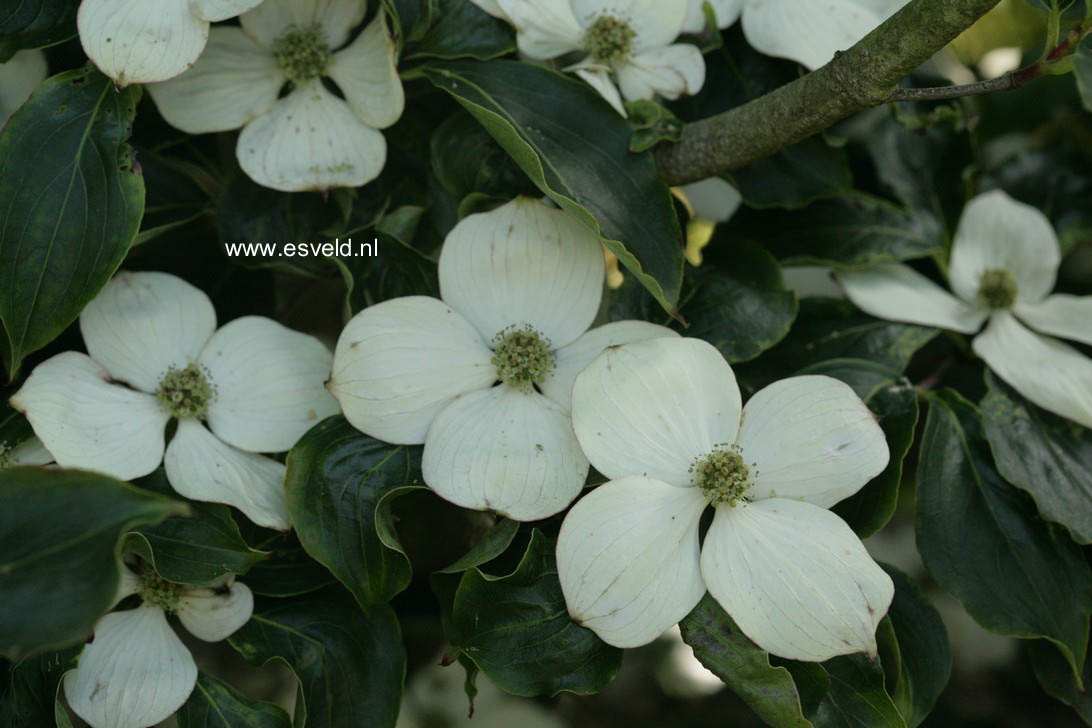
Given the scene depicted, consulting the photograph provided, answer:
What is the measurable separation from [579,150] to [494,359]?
0.14m

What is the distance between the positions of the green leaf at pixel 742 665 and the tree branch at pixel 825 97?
268 mm

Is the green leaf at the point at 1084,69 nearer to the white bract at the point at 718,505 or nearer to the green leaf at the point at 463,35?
the white bract at the point at 718,505

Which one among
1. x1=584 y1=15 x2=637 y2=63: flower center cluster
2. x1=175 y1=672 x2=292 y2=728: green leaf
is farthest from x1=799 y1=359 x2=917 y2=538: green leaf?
x1=175 y1=672 x2=292 y2=728: green leaf

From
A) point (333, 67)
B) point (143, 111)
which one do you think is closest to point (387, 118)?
point (333, 67)

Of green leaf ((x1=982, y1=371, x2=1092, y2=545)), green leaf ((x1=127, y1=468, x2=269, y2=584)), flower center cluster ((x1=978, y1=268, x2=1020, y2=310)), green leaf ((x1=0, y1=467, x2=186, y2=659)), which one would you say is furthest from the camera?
flower center cluster ((x1=978, y1=268, x2=1020, y2=310))

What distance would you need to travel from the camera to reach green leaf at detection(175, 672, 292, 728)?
551 mm

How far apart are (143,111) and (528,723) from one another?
61cm

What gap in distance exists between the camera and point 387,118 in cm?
60

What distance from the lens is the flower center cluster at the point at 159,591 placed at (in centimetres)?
55

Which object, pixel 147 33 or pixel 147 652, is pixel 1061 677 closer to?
pixel 147 652

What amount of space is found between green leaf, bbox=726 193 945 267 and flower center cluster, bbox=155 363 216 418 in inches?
14.7

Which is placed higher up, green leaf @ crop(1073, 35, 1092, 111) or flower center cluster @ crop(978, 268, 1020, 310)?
green leaf @ crop(1073, 35, 1092, 111)

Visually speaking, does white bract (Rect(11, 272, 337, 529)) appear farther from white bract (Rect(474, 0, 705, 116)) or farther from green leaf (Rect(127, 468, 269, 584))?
white bract (Rect(474, 0, 705, 116))

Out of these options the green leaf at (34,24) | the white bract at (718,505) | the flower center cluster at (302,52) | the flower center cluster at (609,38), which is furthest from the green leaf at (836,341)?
the green leaf at (34,24)
